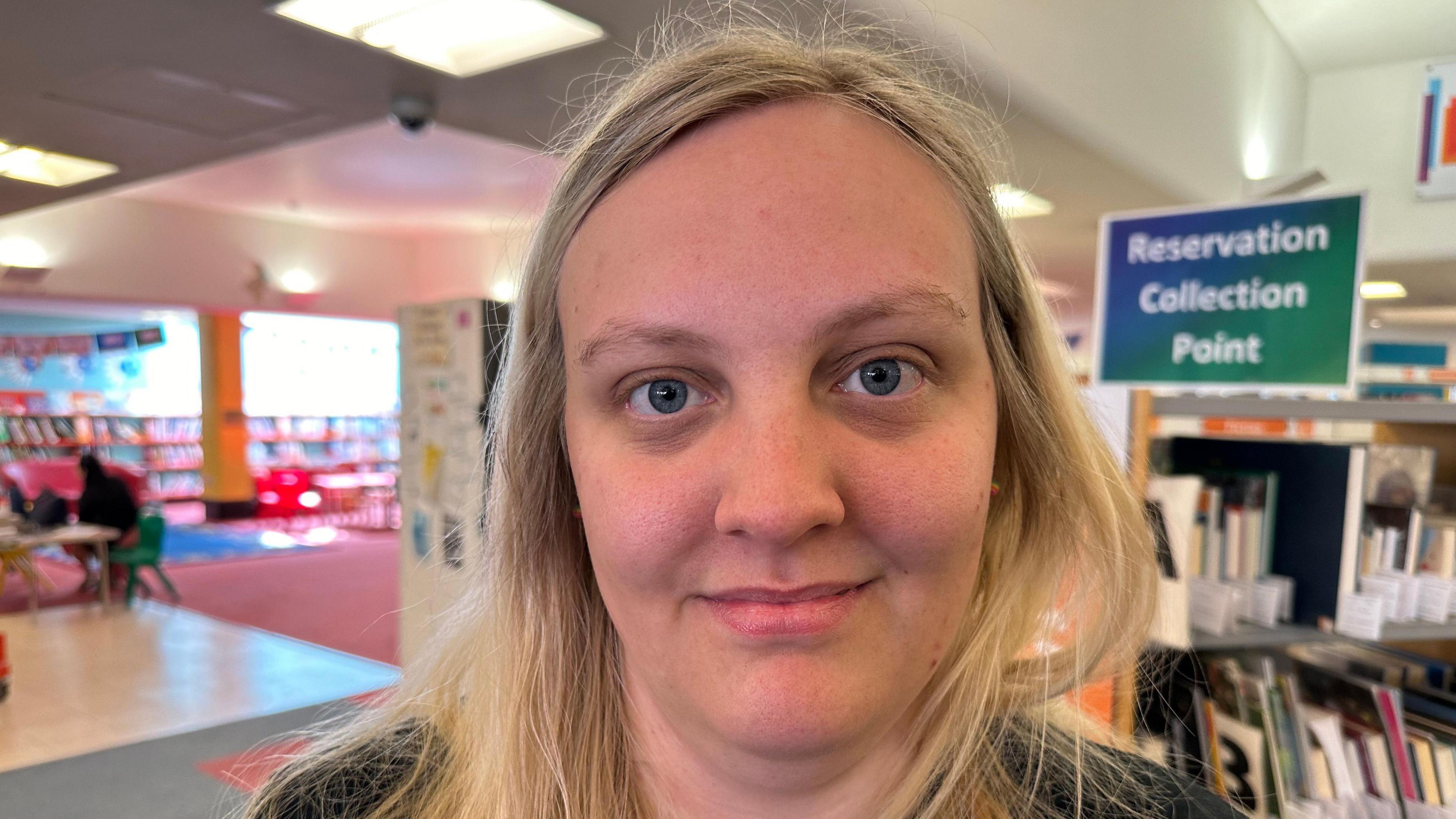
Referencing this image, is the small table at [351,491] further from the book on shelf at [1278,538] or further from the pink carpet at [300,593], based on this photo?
the book on shelf at [1278,538]

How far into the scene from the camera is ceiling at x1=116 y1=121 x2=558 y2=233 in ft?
22.5

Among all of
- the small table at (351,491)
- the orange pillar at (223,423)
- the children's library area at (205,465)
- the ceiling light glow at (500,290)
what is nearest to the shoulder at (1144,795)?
the children's library area at (205,465)

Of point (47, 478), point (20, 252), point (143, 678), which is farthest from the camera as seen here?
point (47, 478)

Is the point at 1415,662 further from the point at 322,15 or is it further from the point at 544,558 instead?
the point at 322,15

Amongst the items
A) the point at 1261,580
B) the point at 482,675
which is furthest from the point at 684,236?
A: the point at 1261,580

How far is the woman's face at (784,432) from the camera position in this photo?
748mm

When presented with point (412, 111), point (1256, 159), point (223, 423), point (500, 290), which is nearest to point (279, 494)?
point (223, 423)

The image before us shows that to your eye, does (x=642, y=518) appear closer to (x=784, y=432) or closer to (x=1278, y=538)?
(x=784, y=432)

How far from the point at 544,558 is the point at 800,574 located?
417 mm

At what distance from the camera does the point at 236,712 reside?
4.66m

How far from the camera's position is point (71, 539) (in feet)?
21.2

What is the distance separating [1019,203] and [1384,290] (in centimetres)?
314

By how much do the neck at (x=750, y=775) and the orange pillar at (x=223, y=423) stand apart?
1294cm

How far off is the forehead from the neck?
0.40m
